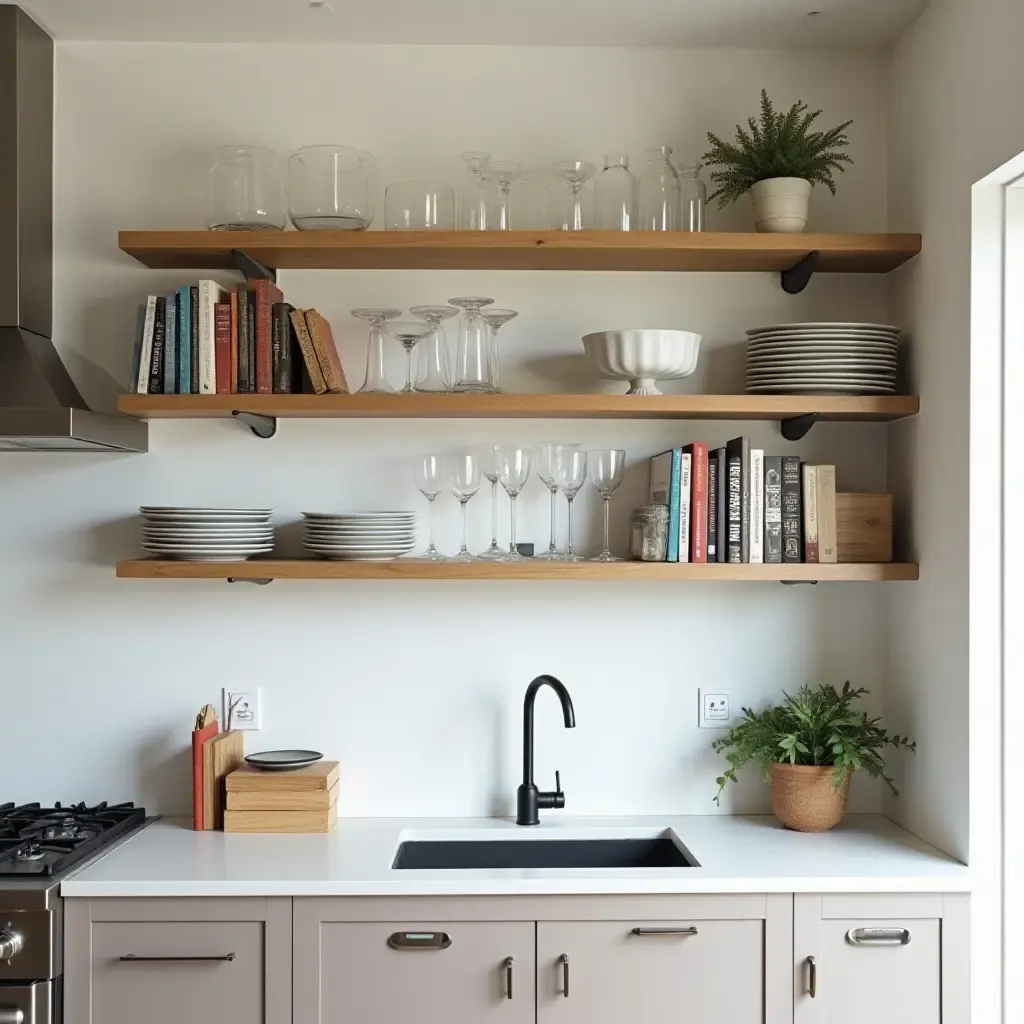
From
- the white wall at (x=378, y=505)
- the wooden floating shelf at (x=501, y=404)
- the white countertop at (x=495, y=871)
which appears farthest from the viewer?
the white wall at (x=378, y=505)

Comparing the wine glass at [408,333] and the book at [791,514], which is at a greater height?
the wine glass at [408,333]

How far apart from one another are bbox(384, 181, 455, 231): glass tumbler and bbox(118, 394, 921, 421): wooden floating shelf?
1.37ft

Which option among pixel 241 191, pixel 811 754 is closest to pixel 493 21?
pixel 241 191

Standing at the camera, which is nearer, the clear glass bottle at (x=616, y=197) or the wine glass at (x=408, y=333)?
the wine glass at (x=408, y=333)

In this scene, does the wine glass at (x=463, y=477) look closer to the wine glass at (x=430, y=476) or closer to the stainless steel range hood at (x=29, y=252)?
the wine glass at (x=430, y=476)

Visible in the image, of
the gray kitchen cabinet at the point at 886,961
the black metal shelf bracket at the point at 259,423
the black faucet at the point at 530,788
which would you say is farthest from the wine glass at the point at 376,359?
the gray kitchen cabinet at the point at 886,961

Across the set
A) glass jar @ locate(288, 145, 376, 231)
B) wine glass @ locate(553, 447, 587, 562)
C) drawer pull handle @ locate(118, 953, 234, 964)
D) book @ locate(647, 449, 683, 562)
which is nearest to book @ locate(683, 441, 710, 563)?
book @ locate(647, 449, 683, 562)

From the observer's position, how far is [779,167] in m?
2.52

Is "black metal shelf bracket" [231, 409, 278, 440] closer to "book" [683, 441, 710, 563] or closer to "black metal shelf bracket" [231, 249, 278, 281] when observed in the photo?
"black metal shelf bracket" [231, 249, 278, 281]

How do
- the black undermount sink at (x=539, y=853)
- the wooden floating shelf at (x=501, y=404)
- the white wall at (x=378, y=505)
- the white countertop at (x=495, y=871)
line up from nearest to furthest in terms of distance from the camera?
the white countertop at (x=495, y=871), the wooden floating shelf at (x=501, y=404), the black undermount sink at (x=539, y=853), the white wall at (x=378, y=505)

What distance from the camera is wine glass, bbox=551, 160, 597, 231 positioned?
99.4 inches

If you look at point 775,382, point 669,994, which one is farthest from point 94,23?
point 669,994

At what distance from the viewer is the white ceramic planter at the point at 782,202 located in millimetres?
2512

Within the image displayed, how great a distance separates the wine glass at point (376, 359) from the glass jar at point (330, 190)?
0.21 m
